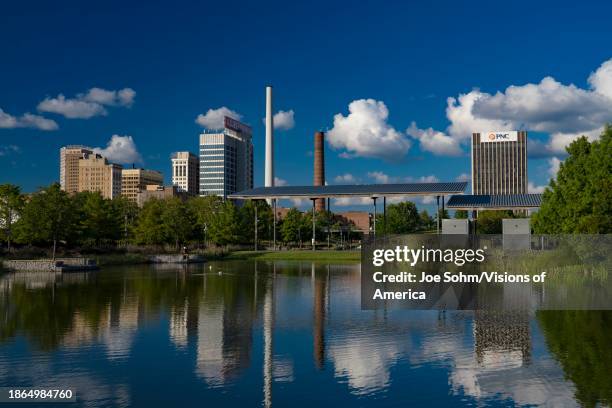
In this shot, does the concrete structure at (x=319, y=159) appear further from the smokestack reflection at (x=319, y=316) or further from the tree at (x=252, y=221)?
the smokestack reflection at (x=319, y=316)

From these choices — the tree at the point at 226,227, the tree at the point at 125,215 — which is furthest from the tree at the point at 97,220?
the tree at the point at 226,227

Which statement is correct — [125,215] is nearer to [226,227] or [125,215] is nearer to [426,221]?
[226,227]

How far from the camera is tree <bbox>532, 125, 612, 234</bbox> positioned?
153 feet

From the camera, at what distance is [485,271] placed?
5075cm

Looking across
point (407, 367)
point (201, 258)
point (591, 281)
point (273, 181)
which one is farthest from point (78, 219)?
point (273, 181)

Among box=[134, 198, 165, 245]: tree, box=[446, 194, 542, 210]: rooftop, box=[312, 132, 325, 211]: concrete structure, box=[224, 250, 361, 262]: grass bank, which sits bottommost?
box=[224, 250, 361, 262]: grass bank

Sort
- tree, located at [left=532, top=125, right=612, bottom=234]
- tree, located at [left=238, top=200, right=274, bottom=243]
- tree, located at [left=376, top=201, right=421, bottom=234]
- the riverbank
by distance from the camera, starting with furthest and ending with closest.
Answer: tree, located at [left=376, top=201, right=421, bottom=234]
tree, located at [left=238, top=200, right=274, bottom=243]
the riverbank
tree, located at [left=532, top=125, right=612, bottom=234]

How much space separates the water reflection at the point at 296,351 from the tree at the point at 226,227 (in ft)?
199

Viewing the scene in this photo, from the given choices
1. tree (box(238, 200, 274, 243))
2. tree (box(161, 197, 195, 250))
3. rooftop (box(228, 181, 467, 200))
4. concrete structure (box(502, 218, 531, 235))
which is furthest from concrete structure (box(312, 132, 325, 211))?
concrete structure (box(502, 218, 531, 235))

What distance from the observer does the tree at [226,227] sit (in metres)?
100

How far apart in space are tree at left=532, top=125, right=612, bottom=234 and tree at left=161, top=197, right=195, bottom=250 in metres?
56.5

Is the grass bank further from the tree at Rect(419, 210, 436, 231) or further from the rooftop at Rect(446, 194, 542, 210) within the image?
the tree at Rect(419, 210, 436, 231)

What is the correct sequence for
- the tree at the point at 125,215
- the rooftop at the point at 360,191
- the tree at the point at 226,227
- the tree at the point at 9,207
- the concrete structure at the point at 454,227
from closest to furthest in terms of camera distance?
the concrete structure at the point at 454,227
the tree at the point at 9,207
the rooftop at the point at 360,191
the tree at the point at 125,215
the tree at the point at 226,227

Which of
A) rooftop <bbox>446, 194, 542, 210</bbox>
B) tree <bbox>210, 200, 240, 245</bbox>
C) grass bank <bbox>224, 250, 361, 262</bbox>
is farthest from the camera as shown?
tree <bbox>210, 200, 240, 245</bbox>
